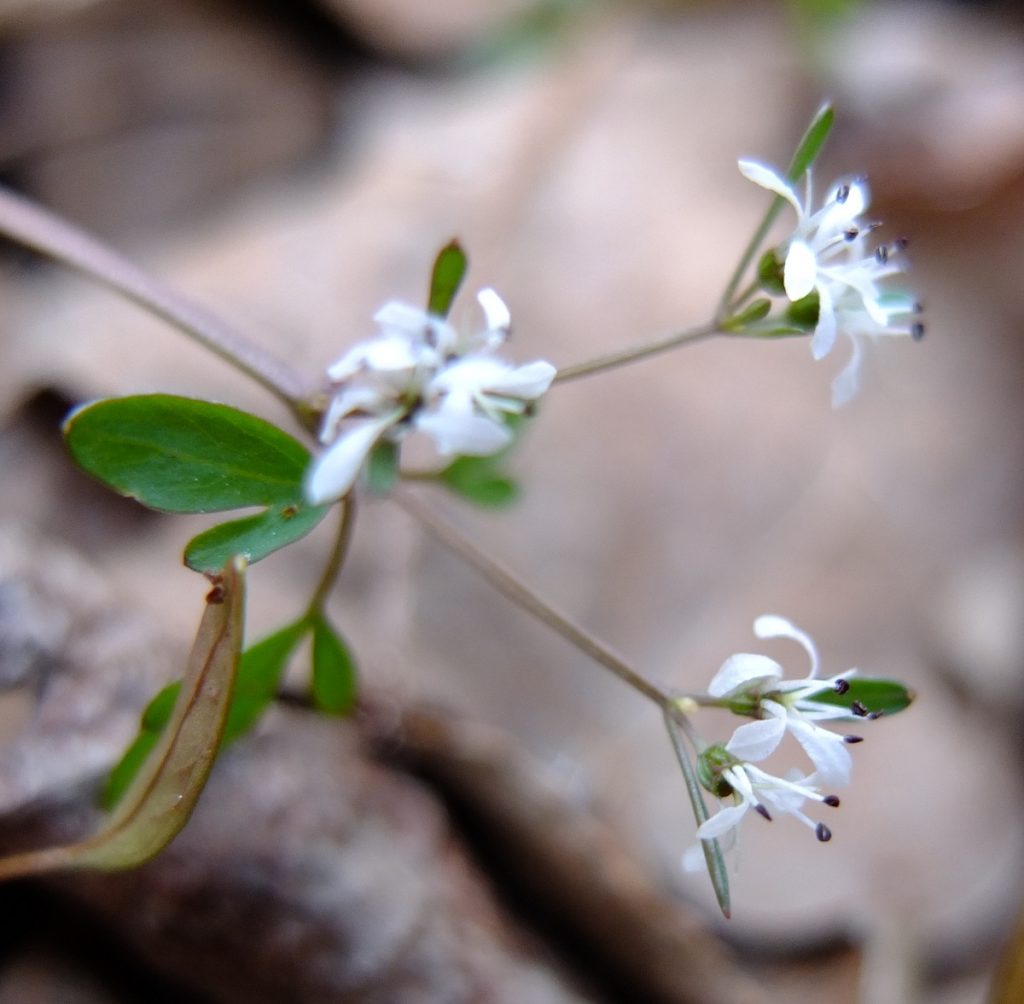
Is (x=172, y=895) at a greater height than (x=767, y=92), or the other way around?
(x=767, y=92)

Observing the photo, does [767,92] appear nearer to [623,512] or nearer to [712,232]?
[712,232]

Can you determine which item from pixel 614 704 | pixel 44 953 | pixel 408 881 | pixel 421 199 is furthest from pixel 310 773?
pixel 421 199

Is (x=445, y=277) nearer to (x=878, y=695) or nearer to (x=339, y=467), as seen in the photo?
(x=339, y=467)

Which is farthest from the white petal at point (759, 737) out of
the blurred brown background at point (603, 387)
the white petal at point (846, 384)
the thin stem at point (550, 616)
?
the blurred brown background at point (603, 387)

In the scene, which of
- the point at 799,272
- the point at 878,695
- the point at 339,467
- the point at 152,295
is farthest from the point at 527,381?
the point at 152,295

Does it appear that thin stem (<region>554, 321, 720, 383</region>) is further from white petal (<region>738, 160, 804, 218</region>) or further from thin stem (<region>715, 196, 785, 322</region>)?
white petal (<region>738, 160, 804, 218</region>)

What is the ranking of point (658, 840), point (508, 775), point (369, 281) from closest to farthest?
point (508, 775), point (658, 840), point (369, 281)

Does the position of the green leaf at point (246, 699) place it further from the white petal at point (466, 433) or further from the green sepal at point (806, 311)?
the green sepal at point (806, 311)
